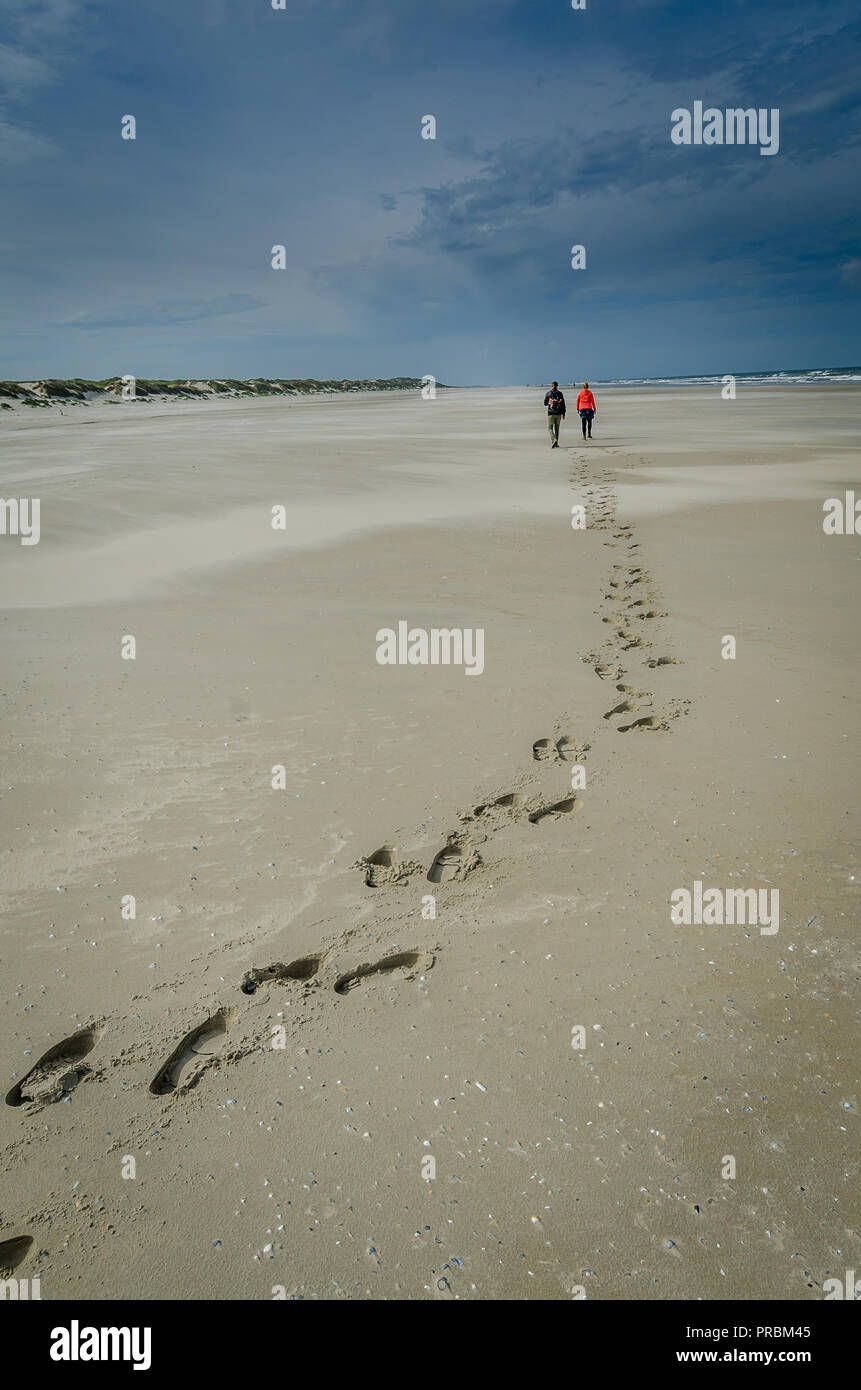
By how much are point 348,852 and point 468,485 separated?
12544mm

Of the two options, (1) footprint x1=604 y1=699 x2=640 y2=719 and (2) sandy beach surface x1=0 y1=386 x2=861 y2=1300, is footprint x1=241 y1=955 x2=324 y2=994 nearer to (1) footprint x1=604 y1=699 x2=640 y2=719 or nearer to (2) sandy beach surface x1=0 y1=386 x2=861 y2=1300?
(2) sandy beach surface x1=0 y1=386 x2=861 y2=1300

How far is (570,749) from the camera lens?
496 centimetres

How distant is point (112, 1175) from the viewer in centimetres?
238

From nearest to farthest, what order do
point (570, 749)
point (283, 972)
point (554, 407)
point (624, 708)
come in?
point (283, 972) < point (570, 749) < point (624, 708) < point (554, 407)

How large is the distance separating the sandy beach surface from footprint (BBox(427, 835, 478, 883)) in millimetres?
34

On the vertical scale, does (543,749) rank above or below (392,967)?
above

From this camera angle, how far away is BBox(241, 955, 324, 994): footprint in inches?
122

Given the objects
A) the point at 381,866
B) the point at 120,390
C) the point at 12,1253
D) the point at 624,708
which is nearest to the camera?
the point at 12,1253

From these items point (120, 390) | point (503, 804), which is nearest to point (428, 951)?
point (503, 804)

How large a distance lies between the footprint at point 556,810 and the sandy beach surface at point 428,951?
19 mm

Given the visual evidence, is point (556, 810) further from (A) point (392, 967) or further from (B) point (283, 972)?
(B) point (283, 972)

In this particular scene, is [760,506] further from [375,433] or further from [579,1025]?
[375,433]

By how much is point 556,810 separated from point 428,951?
1.36 meters
